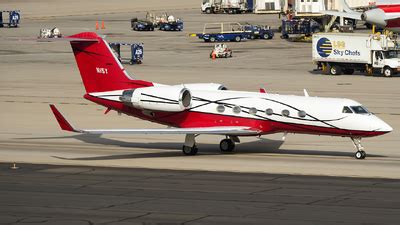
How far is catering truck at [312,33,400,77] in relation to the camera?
235 feet

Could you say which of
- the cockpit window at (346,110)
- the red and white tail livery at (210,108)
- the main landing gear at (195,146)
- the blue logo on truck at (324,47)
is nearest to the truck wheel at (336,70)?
the blue logo on truck at (324,47)

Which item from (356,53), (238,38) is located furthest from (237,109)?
(238,38)

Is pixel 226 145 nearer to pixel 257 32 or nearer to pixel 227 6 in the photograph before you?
pixel 257 32

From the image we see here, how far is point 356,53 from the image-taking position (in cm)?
7231

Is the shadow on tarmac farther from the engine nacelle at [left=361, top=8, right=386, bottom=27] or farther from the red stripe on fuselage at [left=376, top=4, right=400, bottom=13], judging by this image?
the red stripe on fuselage at [left=376, top=4, right=400, bottom=13]

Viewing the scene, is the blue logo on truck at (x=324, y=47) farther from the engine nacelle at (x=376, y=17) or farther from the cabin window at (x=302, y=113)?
the cabin window at (x=302, y=113)

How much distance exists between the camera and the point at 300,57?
8512cm

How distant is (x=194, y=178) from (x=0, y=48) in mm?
60808

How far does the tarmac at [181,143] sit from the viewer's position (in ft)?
100

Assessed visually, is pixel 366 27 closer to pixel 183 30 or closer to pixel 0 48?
pixel 183 30

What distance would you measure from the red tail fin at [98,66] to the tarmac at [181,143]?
2.69 m

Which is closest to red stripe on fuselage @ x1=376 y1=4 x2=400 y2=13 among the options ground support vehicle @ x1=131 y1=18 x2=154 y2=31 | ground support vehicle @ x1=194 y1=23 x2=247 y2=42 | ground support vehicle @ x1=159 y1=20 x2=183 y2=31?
ground support vehicle @ x1=194 y1=23 x2=247 y2=42

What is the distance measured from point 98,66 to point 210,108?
550 centimetres

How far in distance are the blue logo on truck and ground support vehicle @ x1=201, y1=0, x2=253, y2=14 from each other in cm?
5688
